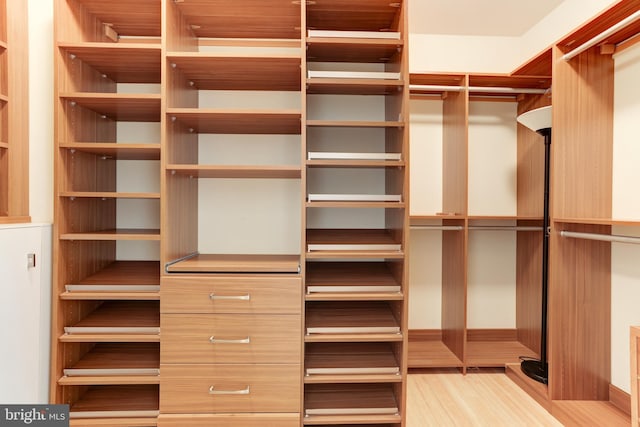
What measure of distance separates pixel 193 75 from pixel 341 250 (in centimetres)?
115

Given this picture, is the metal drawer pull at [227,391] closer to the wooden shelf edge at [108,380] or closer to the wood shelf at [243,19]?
the wooden shelf edge at [108,380]

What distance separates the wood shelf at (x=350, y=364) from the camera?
5.90 feet

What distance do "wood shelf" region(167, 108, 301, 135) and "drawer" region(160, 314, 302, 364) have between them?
89 cm

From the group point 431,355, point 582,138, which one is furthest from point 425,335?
point 582,138

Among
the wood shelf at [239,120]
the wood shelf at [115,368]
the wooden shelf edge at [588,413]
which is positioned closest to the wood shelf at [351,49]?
the wood shelf at [239,120]

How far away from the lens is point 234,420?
5.71 ft

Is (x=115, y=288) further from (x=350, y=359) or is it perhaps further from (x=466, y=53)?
(x=466, y=53)

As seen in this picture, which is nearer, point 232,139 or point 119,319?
point 119,319

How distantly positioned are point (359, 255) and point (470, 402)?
3.86 feet

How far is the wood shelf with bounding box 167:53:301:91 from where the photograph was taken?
1.79 meters

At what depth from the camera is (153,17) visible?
200 cm

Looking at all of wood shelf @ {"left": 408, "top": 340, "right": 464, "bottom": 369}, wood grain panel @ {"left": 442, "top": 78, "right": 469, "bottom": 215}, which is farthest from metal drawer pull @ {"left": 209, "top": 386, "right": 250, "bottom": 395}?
wood grain panel @ {"left": 442, "top": 78, "right": 469, "bottom": 215}

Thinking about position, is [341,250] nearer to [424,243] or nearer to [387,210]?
[387,210]

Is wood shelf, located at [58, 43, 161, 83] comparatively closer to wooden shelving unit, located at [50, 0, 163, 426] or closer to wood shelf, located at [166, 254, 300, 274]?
wooden shelving unit, located at [50, 0, 163, 426]
